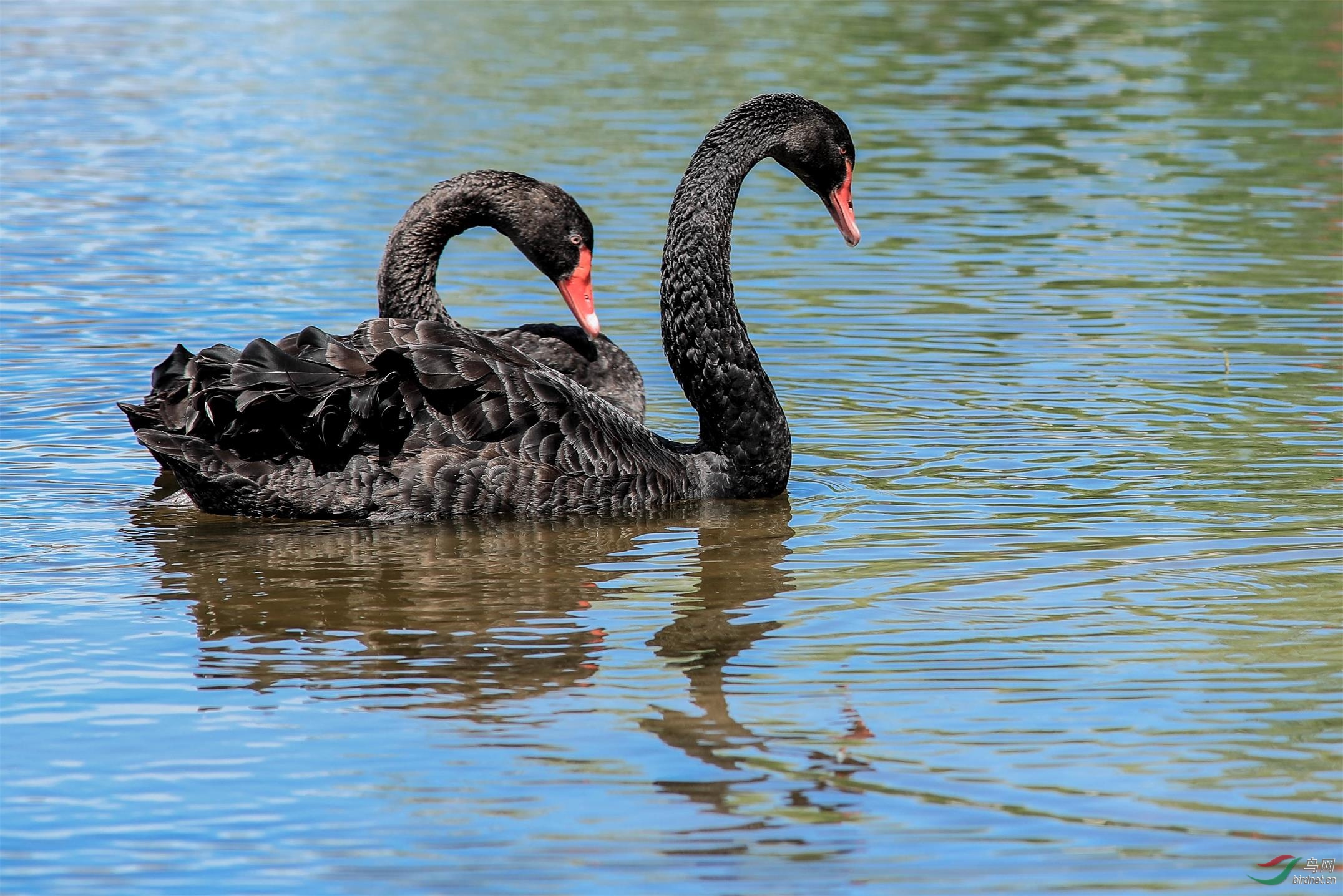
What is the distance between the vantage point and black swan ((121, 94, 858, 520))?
765 cm

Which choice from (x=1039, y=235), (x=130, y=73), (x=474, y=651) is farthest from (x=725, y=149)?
(x=130, y=73)

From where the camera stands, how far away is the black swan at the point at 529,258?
30.0ft

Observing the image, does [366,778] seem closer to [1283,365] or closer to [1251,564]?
[1251,564]

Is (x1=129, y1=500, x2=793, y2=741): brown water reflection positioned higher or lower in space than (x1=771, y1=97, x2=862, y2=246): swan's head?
lower

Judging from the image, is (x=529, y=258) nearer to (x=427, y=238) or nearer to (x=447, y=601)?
(x=427, y=238)

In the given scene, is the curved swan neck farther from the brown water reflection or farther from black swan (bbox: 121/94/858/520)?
the brown water reflection

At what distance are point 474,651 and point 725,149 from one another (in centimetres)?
330

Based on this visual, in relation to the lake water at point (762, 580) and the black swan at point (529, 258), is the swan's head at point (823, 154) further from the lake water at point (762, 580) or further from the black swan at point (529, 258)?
the lake water at point (762, 580)

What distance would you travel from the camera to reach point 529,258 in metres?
9.28

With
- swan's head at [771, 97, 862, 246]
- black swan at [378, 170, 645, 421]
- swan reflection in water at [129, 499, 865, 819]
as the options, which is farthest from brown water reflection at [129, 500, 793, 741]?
swan's head at [771, 97, 862, 246]

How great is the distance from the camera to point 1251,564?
277 inches
